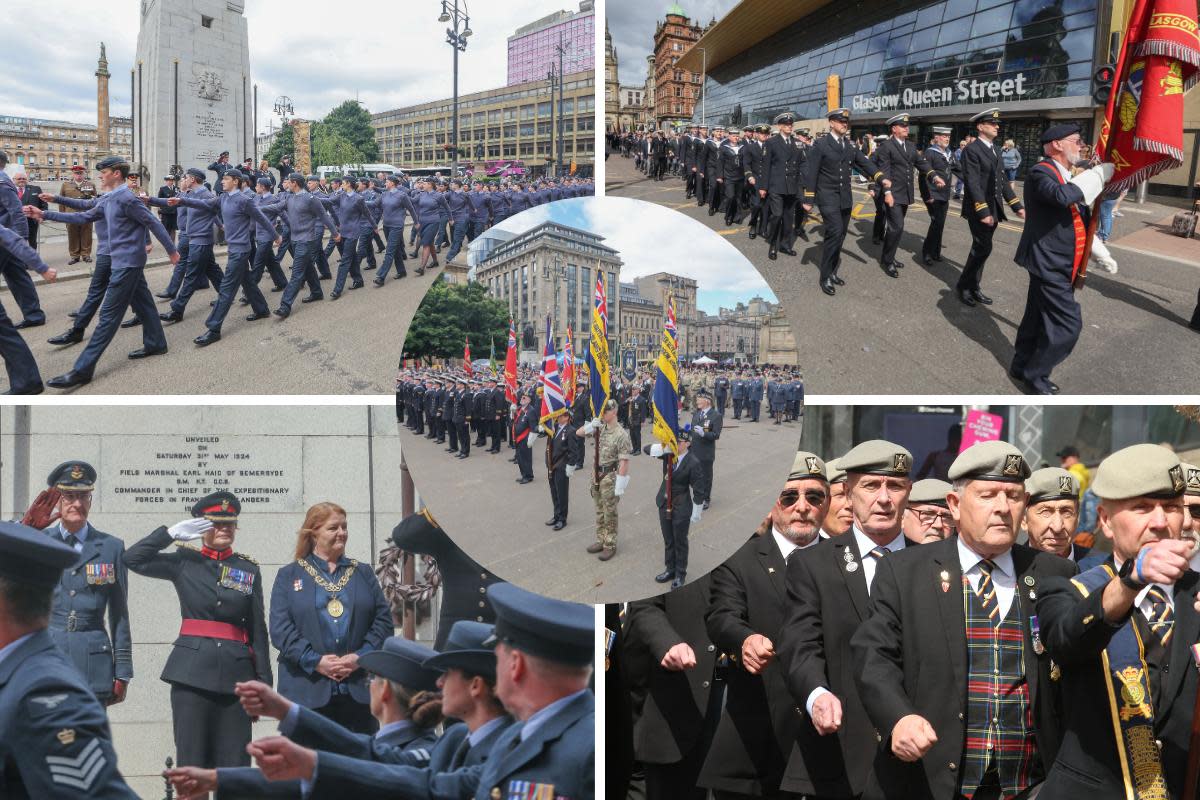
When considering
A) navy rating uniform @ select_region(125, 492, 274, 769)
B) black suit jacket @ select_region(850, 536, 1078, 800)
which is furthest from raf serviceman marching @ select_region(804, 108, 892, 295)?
navy rating uniform @ select_region(125, 492, 274, 769)

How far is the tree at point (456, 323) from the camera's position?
259cm

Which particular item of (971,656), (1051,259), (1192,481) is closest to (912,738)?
(971,656)

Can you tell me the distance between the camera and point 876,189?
21.1 ft

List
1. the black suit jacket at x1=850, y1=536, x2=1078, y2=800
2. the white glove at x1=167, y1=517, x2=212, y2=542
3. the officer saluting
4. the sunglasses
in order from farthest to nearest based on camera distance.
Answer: the white glove at x1=167, y1=517, x2=212, y2=542 → the officer saluting → the sunglasses → the black suit jacket at x1=850, y1=536, x2=1078, y2=800

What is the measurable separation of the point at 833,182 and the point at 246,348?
4714 millimetres

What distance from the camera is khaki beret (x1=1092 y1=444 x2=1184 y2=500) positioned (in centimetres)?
288

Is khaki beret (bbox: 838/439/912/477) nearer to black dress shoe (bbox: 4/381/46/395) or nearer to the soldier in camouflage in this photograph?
the soldier in camouflage

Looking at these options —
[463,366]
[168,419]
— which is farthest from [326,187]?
[463,366]

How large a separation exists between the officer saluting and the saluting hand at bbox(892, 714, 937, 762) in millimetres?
3713

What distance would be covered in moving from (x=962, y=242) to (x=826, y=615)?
4086mm

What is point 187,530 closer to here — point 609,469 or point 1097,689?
point 609,469

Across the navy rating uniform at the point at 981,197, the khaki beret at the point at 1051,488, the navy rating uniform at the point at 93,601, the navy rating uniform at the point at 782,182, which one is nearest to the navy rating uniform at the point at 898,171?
the navy rating uniform at the point at 981,197

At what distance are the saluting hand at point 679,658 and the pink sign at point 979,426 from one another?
2643 mm

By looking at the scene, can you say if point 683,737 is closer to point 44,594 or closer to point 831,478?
point 831,478
